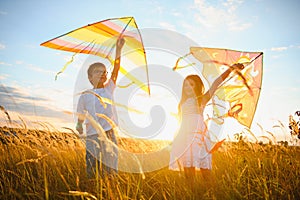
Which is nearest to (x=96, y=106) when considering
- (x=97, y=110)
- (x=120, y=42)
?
(x=97, y=110)

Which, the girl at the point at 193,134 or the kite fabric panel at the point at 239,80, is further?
the kite fabric panel at the point at 239,80

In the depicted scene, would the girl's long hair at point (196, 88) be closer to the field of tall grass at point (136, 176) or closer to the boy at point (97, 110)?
the field of tall grass at point (136, 176)

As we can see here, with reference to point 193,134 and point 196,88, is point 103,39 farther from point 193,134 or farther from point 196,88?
point 193,134

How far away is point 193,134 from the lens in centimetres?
300

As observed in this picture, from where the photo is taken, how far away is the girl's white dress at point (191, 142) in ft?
9.47

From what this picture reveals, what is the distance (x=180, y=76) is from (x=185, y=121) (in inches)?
39.0

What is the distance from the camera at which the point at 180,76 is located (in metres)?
3.85

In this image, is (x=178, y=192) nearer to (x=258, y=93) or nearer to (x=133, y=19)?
(x=258, y=93)

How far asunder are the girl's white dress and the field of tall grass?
180 mm

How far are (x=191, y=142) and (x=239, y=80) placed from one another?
138cm

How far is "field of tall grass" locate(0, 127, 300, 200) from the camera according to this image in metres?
1.99

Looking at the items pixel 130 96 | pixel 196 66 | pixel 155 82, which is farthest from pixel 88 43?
pixel 196 66

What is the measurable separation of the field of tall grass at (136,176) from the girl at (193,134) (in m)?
0.16

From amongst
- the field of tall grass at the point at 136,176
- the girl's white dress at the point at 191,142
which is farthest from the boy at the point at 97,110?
the girl's white dress at the point at 191,142
